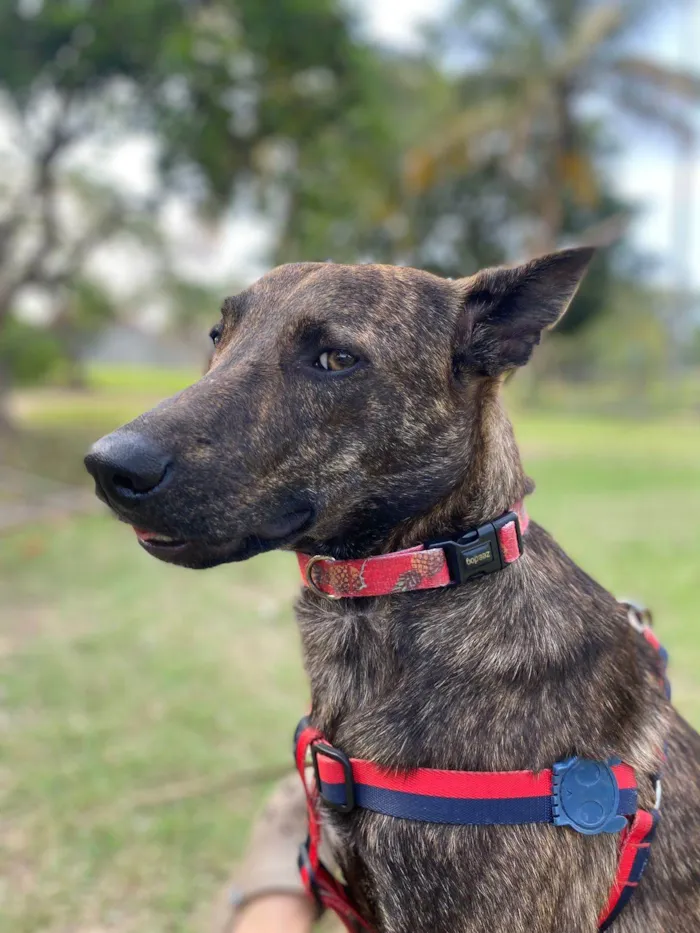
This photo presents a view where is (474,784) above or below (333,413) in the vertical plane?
below

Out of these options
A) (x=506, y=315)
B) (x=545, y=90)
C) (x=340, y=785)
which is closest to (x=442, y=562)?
(x=340, y=785)

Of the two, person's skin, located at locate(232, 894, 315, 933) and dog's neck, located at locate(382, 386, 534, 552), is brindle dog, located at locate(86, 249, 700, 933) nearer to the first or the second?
dog's neck, located at locate(382, 386, 534, 552)

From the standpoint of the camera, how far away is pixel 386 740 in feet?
5.44

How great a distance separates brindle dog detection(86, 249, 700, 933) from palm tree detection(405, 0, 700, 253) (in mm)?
16125

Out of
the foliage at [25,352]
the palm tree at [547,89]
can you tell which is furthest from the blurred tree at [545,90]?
the foliage at [25,352]

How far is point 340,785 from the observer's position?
1664mm

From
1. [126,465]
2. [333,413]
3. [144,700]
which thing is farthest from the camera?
[144,700]

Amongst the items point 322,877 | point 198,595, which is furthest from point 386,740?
point 198,595

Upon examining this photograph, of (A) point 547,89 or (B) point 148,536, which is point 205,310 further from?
(B) point 148,536

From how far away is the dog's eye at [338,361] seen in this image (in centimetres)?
178

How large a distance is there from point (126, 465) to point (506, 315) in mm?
968

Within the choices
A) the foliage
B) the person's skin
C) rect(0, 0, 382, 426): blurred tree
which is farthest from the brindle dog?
the foliage

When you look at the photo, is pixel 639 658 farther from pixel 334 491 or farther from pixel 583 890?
pixel 334 491

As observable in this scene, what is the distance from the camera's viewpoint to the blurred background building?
3.63 meters
